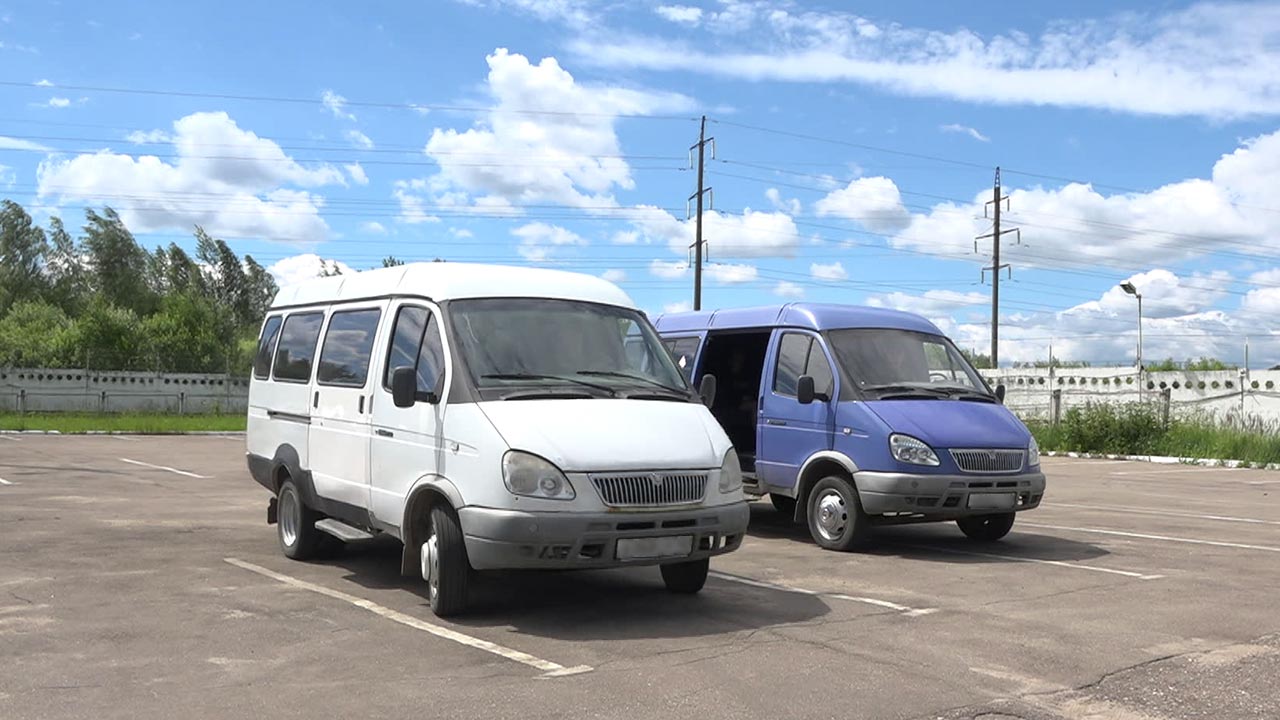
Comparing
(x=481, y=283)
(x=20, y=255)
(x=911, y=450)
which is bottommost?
(x=911, y=450)

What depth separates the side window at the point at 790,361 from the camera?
11.2 m

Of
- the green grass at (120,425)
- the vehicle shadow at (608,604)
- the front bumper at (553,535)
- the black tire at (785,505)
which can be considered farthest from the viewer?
the green grass at (120,425)

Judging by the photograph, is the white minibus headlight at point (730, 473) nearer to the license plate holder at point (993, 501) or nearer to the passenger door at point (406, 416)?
the passenger door at point (406, 416)

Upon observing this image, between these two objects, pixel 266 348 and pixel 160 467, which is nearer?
pixel 266 348

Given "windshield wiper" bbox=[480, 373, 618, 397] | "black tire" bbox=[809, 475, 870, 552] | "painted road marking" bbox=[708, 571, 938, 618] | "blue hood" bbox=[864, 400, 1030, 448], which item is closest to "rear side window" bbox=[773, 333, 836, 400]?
"blue hood" bbox=[864, 400, 1030, 448]

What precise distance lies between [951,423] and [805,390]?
1.35m

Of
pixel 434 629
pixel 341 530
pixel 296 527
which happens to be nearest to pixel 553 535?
pixel 434 629

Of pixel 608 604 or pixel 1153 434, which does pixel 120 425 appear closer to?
pixel 1153 434

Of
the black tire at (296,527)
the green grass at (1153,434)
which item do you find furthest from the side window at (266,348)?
the green grass at (1153,434)

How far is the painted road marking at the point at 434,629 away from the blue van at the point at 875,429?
2889mm

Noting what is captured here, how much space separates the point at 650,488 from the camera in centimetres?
687

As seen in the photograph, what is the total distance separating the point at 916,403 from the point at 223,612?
20.2 ft

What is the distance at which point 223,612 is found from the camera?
7375mm

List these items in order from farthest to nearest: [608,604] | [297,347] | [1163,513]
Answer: [1163,513], [297,347], [608,604]
